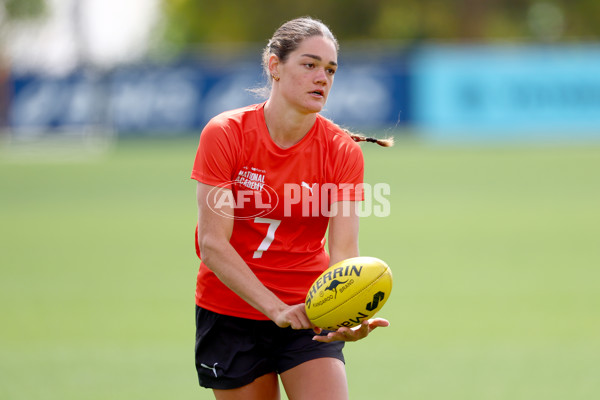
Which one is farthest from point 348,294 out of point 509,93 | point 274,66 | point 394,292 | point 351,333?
point 509,93

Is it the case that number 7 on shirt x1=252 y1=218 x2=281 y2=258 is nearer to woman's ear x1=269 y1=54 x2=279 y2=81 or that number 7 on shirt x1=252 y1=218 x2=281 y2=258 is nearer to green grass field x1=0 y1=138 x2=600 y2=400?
woman's ear x1=269 y1=54 x2=279 y2=81

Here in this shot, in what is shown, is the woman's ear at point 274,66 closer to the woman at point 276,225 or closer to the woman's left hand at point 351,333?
the woman at point 276,225

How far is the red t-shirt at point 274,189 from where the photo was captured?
4.60m

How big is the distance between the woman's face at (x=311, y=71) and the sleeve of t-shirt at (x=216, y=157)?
0.39 meters

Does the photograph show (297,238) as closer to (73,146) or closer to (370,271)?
(370,271)

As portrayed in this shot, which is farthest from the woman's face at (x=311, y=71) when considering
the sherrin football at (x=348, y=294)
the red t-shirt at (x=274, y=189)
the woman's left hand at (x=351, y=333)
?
the woman's left hand at (x=351, y=333)

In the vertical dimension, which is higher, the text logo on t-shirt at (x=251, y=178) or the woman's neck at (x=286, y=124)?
the woman's neck at (x=286, y=124)

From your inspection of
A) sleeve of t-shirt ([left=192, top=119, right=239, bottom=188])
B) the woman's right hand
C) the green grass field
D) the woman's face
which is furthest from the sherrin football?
the green grass field

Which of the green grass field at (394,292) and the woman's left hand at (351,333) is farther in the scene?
the green grass field at (394,292)

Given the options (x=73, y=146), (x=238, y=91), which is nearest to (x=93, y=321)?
(x=238, y=91)

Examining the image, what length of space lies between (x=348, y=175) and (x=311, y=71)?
0.56 m

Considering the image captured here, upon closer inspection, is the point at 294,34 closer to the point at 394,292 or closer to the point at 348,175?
the point at 348,175

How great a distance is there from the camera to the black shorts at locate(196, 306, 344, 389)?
477 centimetres

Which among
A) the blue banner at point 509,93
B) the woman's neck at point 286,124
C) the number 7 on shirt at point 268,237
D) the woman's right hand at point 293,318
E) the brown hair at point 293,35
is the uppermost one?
the blue banner at point 509,93
